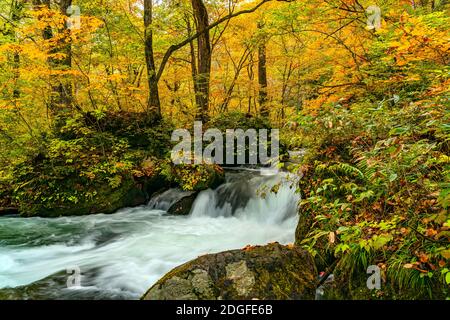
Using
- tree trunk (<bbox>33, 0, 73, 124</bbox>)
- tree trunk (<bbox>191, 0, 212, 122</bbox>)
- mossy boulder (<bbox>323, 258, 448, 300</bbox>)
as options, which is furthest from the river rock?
tree trunk (<bbox>191, 0, 212, 122</bbox>)

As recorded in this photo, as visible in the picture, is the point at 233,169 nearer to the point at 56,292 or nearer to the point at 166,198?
the point at 166,198

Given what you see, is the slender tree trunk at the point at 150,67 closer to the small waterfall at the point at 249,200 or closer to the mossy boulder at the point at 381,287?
the small waterfall at the point at 249,200

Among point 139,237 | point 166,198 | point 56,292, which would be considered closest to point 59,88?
point 166,198

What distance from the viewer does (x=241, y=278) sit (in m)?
2.91

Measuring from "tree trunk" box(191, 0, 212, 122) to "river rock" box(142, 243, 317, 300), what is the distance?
27.6 feet

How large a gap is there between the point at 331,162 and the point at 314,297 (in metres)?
2.12

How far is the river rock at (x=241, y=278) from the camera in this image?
279 cm

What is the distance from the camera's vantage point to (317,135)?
5.04 m

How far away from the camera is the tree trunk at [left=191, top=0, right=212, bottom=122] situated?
417 inches
